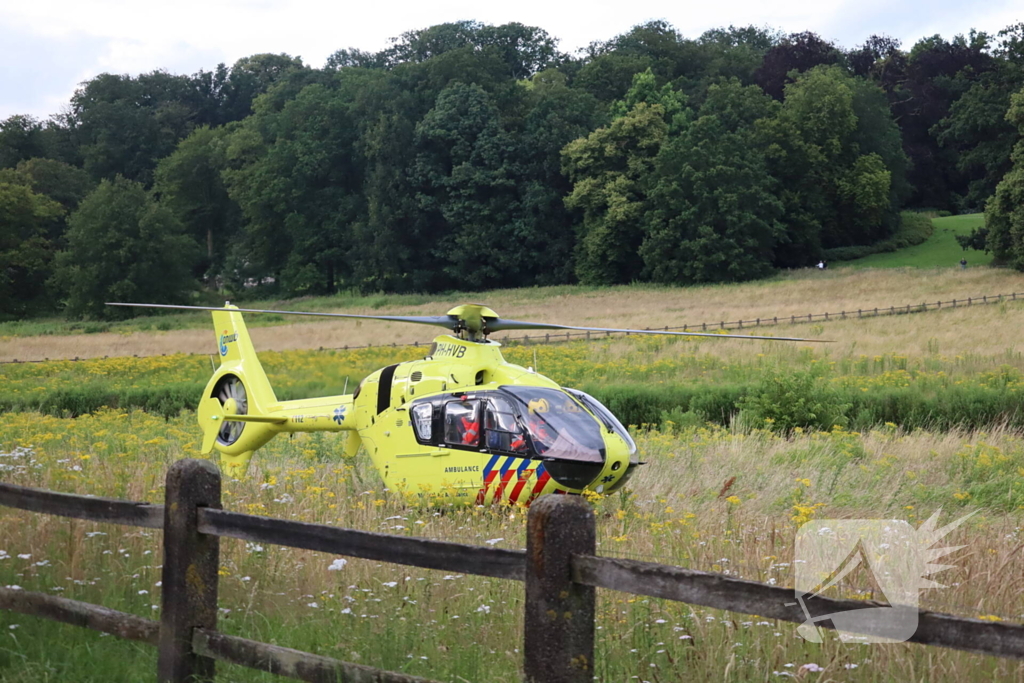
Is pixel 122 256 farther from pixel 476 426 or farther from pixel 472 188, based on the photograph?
pixel 476 426

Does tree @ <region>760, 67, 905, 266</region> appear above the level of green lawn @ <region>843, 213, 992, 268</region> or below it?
above

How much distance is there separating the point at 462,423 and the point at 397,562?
6047 millimetres

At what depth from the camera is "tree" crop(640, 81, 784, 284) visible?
6600 centimetres

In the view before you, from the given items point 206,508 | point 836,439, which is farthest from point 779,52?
point 206,508

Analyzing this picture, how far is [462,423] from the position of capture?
33.3ft

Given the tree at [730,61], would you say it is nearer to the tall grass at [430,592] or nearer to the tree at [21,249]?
the tree at [21,249]

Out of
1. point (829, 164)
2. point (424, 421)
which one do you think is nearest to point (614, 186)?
point (829, 164)

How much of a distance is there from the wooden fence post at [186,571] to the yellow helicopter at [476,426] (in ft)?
14.5

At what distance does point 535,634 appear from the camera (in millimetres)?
3770

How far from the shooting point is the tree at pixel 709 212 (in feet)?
217

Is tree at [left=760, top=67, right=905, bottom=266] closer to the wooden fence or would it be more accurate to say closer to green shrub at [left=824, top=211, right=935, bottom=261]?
green shrub at [left=824, top=211, right=935, bottom=261]

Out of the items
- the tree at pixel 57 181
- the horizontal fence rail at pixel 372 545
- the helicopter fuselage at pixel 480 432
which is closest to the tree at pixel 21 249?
the tree at pixel 57 181

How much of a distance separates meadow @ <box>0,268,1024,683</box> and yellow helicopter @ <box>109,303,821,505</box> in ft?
1.07

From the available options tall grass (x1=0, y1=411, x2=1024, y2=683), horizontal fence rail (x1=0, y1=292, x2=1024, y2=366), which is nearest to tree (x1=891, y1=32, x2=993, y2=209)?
horizontal fence rail (x1=0, y1=292, x2=1024, y2=366)
